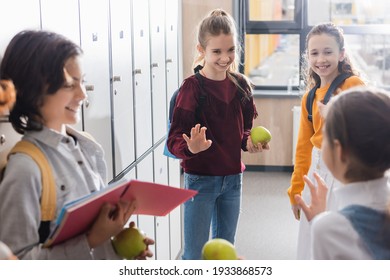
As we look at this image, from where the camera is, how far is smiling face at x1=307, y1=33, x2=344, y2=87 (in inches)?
107

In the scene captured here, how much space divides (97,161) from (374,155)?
71cm

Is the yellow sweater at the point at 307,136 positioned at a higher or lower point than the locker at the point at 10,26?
lower

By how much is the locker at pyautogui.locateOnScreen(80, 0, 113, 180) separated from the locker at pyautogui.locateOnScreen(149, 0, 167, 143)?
77 cm

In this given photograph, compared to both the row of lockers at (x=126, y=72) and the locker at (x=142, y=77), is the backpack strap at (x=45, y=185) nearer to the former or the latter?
the row of lockers at (x=126, y=72)

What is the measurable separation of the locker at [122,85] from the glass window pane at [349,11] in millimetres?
3392

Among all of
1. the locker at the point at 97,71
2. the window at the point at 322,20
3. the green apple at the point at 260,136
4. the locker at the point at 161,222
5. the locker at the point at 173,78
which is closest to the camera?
the locker at the point at 97,71

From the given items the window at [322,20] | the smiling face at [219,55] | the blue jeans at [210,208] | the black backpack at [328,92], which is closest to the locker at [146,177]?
the blue jeans at [210,208]

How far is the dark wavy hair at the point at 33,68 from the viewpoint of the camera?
4.92 ft

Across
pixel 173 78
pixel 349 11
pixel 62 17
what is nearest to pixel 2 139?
pixel 62 17

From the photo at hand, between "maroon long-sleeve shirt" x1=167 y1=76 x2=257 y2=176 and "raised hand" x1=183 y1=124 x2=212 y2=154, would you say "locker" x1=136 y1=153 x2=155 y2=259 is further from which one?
"raised hand" x1=183 y1=124 x2=212 y2=154

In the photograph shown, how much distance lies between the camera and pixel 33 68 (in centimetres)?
149

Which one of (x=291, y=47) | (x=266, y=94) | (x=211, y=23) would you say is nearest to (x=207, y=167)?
(x=211, y=23)

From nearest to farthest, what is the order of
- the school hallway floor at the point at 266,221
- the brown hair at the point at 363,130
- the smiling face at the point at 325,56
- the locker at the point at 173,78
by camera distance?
the brown hair at the point at 363,130 < the smiling face at the point at 325,56 < the locker at the point at 173,78 < the school hallway floor at the point at 266,221
